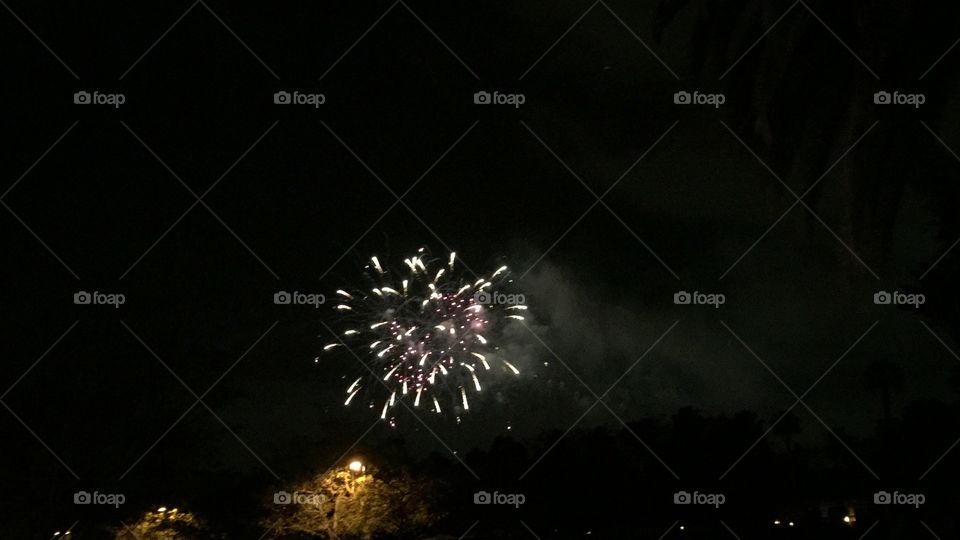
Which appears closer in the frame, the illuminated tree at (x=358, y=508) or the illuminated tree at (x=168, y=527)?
the illuminated tree at (x=168, y=527)

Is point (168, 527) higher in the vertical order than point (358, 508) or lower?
lower

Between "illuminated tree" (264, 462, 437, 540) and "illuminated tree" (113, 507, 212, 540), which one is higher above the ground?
"illuminated tree" (264, 462, 437, 540)

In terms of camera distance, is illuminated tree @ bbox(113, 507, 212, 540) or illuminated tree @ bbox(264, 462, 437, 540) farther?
illuminated tree @ bbox(264, 462, 437, 540)

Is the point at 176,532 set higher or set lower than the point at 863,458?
lower

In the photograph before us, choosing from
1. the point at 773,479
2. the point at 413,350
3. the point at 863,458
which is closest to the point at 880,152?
the point at 413,350

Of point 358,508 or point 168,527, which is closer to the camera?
point 168,527

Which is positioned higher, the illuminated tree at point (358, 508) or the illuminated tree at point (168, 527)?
the illuminated tree at point (358, 508)

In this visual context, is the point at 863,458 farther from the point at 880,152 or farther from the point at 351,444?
the point at 880,152

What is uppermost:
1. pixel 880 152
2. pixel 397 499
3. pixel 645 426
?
pixel 645 426
